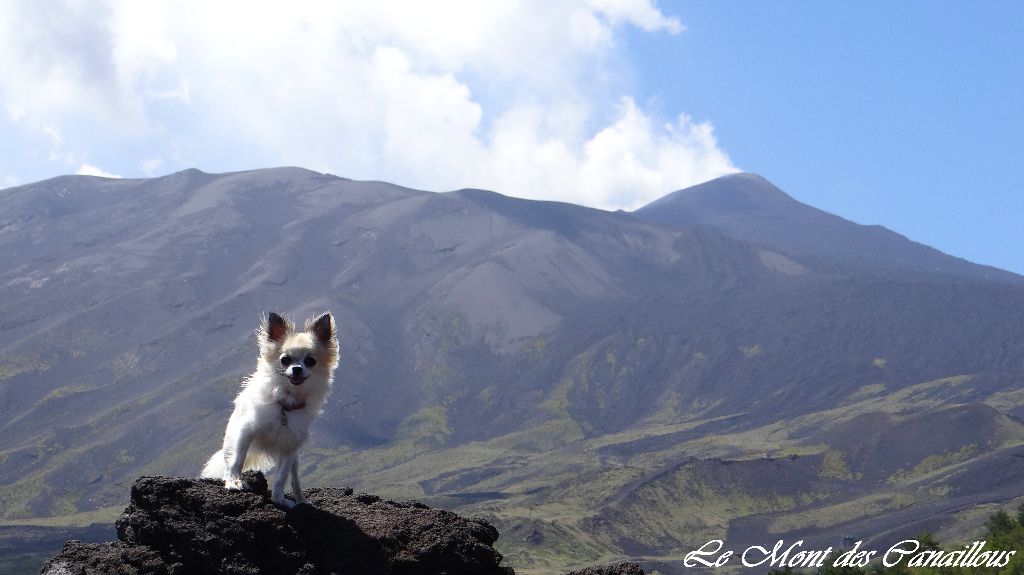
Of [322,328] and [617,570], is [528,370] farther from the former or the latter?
[322,328]

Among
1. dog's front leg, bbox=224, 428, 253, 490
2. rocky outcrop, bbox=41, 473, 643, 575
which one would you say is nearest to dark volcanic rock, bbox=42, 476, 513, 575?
rocky outcrop, bbox=41, 473, 643, 575

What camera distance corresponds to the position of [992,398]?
4614 inches

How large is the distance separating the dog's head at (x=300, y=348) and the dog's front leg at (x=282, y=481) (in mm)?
573

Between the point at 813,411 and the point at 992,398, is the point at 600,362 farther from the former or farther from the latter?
the point at 992,398

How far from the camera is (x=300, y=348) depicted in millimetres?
7836

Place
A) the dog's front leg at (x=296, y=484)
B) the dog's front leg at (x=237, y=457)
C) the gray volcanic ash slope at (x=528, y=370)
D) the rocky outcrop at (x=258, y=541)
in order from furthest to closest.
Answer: the gray volcanic ash slope at (x=528, y=370), the dog's front leg at (x=296, y=484), the dog's front leg at (x=237, y=457), the rocky outcrop at (x=258, y=541)

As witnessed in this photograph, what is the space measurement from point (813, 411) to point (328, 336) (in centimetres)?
12111

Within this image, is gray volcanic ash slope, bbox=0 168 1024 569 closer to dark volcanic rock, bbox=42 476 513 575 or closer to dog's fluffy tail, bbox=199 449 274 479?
dog's fluffy tail, bbox=199 449 274 479

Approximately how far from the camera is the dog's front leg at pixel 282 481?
776cm

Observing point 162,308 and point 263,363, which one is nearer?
point 263,363

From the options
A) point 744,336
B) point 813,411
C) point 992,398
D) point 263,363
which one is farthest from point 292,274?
point 263,363

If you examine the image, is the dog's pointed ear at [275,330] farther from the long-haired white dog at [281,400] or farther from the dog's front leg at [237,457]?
the dog's front leg at [237,457]

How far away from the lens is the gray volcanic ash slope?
8300 cm

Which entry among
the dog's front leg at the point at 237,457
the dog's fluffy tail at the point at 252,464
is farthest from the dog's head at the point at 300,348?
the dog's fluffy tail at the point at 252,464
